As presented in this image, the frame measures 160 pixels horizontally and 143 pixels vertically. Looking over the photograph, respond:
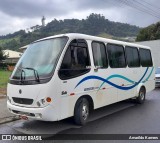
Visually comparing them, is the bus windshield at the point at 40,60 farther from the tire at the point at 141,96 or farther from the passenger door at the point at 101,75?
the tire at the point at 141,96

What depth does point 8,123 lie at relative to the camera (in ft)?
25.2

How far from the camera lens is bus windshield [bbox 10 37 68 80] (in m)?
6.44

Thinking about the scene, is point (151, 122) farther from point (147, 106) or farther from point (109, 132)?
point (147, 106)

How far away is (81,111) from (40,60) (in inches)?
75.3

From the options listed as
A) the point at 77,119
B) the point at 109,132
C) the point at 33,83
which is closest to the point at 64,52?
the point at 33,83

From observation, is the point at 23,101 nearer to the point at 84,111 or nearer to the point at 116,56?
the point at 84,111

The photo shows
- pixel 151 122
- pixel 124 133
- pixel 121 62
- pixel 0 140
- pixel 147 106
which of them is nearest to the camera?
pixel 0 140

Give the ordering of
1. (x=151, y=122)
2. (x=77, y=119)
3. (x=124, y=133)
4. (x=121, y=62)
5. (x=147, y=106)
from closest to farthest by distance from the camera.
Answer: (x=124, y=133), (x=77, y=119), (x=151, y=122), (x=121, y=62), (x=147, y=106)

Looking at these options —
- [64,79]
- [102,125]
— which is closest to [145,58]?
[102,125]

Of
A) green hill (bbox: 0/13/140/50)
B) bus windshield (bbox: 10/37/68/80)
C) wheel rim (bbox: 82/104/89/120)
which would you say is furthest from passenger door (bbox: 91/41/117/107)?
green hill (bbox: 0/13/140/50)

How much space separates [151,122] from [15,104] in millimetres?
4215

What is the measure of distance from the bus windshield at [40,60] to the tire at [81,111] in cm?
143

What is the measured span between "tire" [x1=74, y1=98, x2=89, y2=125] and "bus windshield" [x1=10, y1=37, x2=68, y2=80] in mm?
1427

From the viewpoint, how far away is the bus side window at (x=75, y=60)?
21.7 ft
